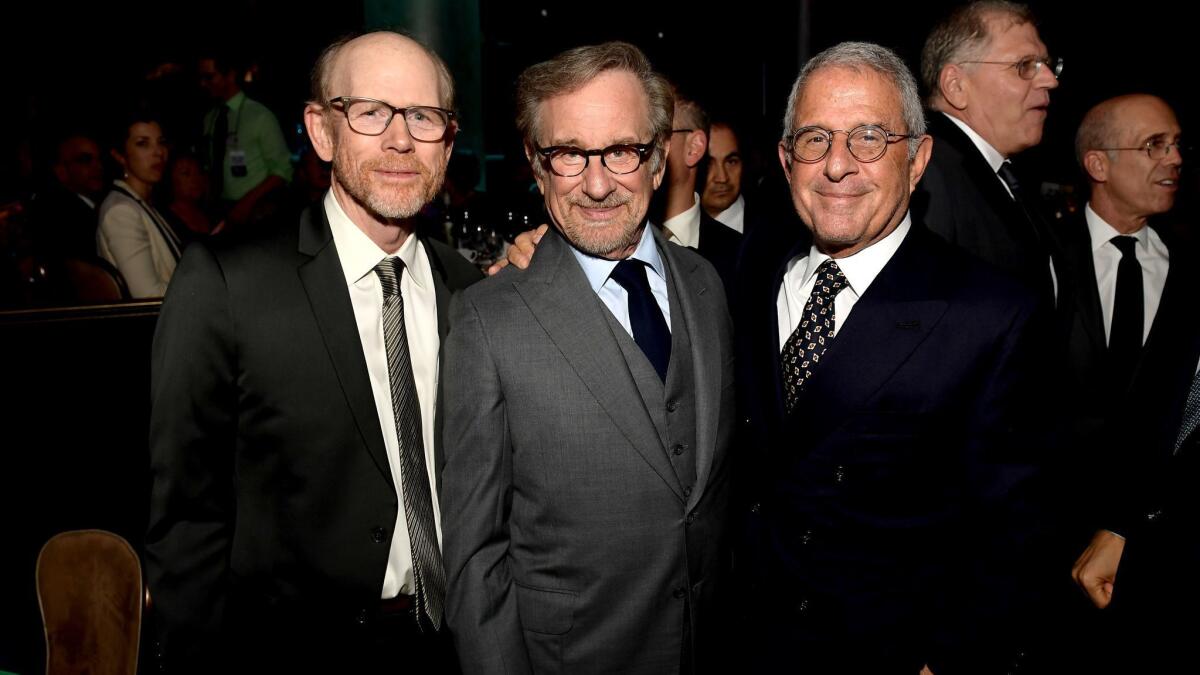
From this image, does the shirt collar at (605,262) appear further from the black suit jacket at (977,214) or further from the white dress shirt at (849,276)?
the black suit jacket at (977,214)

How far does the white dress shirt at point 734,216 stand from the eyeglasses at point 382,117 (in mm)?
2914

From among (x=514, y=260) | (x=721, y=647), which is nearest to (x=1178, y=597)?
(x=721, y=647)

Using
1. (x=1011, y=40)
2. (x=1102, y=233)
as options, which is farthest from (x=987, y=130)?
(x=1102, y=233)

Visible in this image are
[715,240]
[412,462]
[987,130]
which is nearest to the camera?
[412,462]

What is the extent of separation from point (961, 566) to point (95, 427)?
3652mm

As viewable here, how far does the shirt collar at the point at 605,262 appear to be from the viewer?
5.71 feet

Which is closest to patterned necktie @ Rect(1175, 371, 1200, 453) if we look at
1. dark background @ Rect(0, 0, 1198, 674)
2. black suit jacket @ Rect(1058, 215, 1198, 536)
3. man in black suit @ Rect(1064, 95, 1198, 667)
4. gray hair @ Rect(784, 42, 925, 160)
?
black suit jacket @ Rect(1058, 215, 1198, 536)

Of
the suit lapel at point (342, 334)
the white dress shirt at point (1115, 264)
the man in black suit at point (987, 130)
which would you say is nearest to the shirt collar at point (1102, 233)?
the white dress shirt at point (1115, 264)

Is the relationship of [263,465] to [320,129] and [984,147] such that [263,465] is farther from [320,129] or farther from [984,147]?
[984,147]

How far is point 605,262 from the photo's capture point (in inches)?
68.7

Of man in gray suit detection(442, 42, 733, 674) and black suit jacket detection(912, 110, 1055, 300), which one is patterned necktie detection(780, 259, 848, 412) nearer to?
man in gray suit detection(442, 42, 733, 674)

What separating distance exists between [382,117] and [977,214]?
6.40 feet

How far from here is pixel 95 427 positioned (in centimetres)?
356

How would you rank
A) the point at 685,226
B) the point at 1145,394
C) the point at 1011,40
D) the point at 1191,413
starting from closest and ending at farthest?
the point at 1191,413 → the point at 1145,394 → the point at 1011,40 → the point at 685,226
